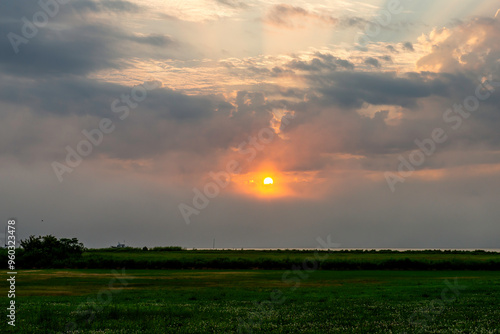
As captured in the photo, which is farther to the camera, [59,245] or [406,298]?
[59,245]

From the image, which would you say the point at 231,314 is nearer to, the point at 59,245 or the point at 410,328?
the point at 410,328

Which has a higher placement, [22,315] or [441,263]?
[441,263]

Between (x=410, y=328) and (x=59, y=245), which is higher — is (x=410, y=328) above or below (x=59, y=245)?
below

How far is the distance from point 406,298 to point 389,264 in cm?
6503

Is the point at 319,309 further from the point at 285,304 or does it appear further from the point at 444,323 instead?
the point at 444,323

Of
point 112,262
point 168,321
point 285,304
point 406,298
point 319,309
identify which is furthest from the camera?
point 112,262

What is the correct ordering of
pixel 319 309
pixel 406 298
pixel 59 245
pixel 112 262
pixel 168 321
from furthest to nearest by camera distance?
1. pixel 59 245
2. pixel 112 262
3. pixel 406 298
4. pixel 319 309
5. pixel 168 321

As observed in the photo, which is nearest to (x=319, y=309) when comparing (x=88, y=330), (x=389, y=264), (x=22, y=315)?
(x=88, y=330)

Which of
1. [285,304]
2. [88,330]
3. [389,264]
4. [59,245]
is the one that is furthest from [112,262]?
[88,330]

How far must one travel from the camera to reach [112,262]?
313 ft

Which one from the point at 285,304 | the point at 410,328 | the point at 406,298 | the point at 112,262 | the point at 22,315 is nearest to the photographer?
the point at 410,328

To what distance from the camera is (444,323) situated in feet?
71.3

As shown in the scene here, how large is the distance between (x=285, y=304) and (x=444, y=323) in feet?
34.8

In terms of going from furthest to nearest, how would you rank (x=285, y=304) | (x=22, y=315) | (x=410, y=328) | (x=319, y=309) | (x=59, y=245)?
(x=59, y=245)
(x=285, y=304)
(x=319, y=309)
(x=22, y=315)
(x=410, y=328)
